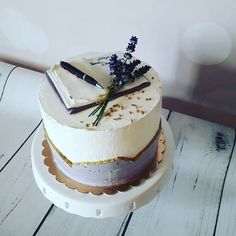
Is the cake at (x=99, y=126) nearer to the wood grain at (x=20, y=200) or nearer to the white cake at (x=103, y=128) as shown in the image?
the white cake at (x=103, y=128)

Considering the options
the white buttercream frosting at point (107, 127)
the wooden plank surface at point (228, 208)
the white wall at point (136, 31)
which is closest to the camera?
the white buttercream frosting at point (107, 127)

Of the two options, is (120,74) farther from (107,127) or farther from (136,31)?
(136,31)

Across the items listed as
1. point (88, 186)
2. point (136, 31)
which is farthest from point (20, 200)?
point (136, 31)

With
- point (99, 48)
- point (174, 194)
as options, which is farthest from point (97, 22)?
point (174, 194)

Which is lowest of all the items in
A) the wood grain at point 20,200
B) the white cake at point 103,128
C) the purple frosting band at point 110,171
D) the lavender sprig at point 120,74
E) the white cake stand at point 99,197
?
the wood grain at point 20,200

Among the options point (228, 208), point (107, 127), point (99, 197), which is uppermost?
point (107, 127)

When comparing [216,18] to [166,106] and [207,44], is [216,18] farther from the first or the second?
[166,106]

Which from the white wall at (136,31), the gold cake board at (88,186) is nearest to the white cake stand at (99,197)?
the gold cake board at (88,186)
